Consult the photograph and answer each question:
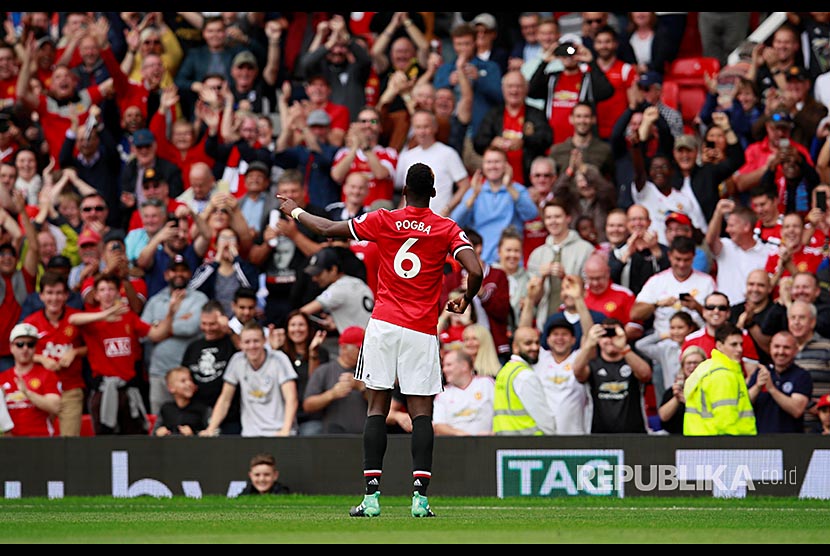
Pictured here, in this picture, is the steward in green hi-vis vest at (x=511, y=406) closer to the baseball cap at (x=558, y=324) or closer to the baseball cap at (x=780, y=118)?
the baseball cap at (x=558, y=324)

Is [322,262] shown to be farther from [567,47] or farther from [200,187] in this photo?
[567,47]

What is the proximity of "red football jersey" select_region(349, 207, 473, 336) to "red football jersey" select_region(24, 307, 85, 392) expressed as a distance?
25.3 feet

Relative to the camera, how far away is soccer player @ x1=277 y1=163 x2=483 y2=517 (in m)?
10.2

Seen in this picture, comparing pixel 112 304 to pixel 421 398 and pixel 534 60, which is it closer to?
pixel 534 60

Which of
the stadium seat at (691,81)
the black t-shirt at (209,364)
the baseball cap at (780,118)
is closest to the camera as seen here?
the black t-shirt at (209,364)

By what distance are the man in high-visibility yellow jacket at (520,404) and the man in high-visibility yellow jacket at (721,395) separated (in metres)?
1.47

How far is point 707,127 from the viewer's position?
1858 centimetres

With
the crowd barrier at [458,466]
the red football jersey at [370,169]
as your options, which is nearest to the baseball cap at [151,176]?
the red football jersey at [370,169]

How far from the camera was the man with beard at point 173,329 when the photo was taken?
17.3 metres

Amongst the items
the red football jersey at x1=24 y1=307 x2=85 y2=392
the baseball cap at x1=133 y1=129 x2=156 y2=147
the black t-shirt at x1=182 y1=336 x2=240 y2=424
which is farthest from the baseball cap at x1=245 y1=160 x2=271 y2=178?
the red football jersey at x1=24 y1=307 x2=85 y2=392

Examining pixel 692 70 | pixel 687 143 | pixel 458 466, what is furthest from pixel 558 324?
pixel 692 70

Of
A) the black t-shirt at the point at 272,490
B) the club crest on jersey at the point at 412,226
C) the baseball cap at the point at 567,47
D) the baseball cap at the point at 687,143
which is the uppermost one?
the baseball cap at the point at 567,47

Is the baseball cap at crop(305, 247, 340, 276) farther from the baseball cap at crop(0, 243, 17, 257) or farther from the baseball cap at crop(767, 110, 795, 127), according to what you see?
the baseball cap at crop(767, 110, 795, 127)

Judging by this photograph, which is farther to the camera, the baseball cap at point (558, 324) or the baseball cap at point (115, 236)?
the baseball cap at point (115, 236)
